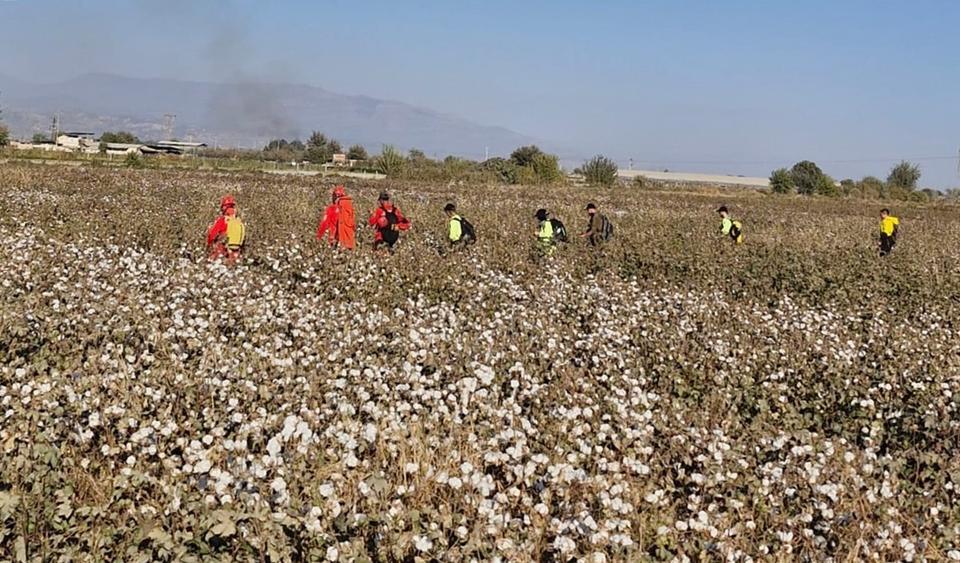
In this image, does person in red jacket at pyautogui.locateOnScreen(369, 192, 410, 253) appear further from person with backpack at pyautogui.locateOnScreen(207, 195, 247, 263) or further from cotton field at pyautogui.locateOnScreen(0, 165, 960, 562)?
person with backpack at pyautogui.locateOnScreen(207, 195, 247, 263)

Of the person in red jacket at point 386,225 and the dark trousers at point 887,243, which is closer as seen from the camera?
the person in red jacket at point 386,225

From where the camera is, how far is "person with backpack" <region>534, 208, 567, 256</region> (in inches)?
518

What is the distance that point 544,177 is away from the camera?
2397 inches

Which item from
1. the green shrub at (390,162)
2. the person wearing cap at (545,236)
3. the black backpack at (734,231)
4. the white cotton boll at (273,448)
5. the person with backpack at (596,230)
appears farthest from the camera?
the green shrub at (390,162)

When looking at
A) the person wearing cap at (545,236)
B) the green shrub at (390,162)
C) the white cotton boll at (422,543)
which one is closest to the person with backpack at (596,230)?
the person wearing cap at (545,236)

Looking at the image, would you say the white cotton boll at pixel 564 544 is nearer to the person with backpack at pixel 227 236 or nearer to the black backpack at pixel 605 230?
the person with backpack at pixel 227 236

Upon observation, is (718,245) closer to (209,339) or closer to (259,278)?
(259,278)

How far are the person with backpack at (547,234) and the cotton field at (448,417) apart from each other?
2.64m

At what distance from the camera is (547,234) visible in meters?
13.6

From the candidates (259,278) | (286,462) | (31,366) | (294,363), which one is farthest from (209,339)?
(259,278)

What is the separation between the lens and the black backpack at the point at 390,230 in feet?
40.7

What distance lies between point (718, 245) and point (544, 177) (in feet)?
153

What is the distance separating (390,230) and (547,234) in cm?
260

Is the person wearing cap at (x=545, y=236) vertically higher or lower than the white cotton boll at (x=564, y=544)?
higher
